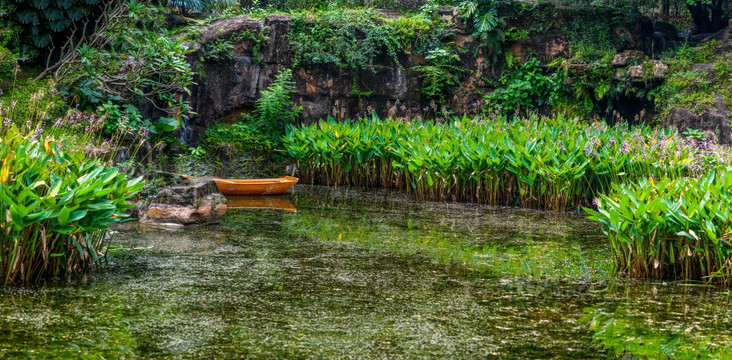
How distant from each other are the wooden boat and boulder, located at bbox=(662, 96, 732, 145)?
7228 millimetres

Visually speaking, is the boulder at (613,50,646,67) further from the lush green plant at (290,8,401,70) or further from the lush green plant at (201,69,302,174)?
the lush green plant at (201,69,302,174)

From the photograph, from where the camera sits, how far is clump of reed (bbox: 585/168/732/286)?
4980 millimetres

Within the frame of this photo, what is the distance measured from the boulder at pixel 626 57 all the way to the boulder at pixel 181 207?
958 cm

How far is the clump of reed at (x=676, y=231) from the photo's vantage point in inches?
196

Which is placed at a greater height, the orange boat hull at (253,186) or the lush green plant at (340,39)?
the lush green plant at (340,39)

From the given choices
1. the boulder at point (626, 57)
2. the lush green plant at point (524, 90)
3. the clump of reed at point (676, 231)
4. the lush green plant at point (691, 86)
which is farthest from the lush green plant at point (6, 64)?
the lush green plant at point (691, 86)

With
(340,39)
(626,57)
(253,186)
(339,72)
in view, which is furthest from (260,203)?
(626,57)

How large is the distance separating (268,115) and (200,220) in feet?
20.6

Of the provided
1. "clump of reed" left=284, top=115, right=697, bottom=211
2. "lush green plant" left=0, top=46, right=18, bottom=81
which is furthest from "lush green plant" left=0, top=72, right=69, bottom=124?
"clump of reed" left=284, top=115, right=697, bottom=211

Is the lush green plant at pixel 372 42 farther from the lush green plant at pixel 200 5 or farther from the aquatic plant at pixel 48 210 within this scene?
the aquatic plant at pixel 48 210

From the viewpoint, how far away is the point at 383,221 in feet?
26.3

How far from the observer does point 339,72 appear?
14508 millimetres

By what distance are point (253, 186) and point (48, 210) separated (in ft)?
18.2

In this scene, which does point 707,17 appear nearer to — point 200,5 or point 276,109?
point 276,109
